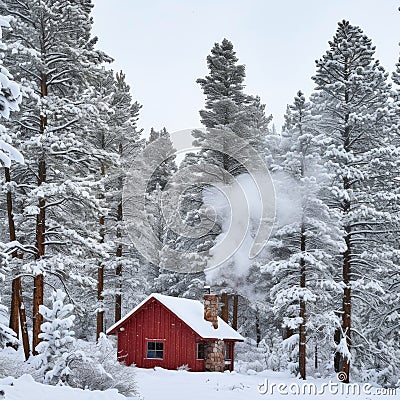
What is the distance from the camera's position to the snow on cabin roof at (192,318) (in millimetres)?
28516

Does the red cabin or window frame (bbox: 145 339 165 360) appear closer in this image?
the red cabin

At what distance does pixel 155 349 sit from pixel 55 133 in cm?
1422

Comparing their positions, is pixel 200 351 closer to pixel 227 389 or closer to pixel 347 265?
pixel 347 265

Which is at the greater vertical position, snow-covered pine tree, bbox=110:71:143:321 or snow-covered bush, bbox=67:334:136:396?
snow-covered pine tree, bbox=110:71:143:321

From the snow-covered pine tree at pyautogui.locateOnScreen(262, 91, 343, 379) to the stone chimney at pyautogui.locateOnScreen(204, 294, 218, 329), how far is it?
16.8 feet

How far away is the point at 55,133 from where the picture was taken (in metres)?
20.0

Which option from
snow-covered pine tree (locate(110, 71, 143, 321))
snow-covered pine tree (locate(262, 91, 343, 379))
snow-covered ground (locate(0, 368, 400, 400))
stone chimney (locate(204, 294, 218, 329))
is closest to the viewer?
snow-covered ground (locate(0, 368, 400, 400))

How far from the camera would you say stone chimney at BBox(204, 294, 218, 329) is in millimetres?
30281

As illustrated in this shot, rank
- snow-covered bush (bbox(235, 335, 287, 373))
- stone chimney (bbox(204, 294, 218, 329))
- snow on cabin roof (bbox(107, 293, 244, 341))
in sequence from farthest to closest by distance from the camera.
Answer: snow-covered bush (bbox(235, 335, 287, 373)), stone chimney (bbox(204, 294, 218, 329)), snow on cabin roof (bbox(107, 293, 244, 341))

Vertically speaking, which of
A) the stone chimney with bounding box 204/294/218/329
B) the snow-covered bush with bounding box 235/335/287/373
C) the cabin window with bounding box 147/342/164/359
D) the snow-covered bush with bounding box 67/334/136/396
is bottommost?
the snow-covered bush with bounding box 235/335/287/373

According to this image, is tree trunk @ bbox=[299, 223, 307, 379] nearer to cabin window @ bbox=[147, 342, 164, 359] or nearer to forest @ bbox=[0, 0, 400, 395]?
forest @ bbox=[0, 0, 400, 395]

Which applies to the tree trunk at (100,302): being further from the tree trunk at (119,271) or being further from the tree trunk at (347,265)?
the tree trunk at (347,265)

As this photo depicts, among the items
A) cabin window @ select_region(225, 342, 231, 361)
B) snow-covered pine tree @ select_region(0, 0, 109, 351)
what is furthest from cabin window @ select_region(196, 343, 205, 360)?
snow-covered pine tree @ select_region(0, 0, 109, 351)

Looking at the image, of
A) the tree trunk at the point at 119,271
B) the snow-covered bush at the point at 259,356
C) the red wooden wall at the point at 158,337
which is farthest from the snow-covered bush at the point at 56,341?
the tree trunk at the point at 119,271
